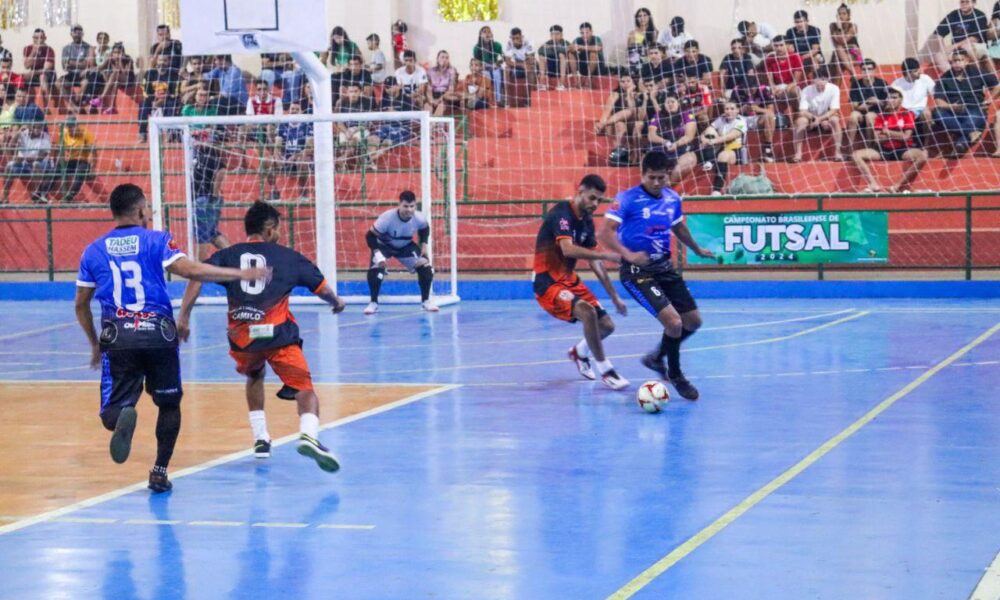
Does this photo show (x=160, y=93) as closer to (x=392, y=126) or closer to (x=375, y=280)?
(x=392, y=126)

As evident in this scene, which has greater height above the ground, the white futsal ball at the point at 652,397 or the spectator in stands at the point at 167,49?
the spectator in stands at the point at 167,49

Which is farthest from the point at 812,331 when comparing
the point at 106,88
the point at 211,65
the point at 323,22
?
the point at 106,88

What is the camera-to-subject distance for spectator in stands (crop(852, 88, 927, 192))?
24.7 metres

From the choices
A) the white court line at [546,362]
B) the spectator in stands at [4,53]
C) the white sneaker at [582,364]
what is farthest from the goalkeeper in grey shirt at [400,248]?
the spectator in stands at [4,53]

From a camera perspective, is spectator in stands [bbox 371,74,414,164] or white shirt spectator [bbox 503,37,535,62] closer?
spectator in stands [bbox 371,74,414,164]

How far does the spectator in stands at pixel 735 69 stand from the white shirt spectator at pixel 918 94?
2614mm

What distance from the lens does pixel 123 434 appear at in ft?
29.5

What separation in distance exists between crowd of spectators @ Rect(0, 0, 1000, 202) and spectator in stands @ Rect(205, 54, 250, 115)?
0.03 m

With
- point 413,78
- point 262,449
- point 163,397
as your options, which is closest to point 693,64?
point 413,78

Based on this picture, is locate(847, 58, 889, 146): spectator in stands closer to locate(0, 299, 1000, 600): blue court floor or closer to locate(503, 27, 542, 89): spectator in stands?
locate(503, 27, 542, 89): spectator in stands

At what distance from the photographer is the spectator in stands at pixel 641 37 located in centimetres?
2812

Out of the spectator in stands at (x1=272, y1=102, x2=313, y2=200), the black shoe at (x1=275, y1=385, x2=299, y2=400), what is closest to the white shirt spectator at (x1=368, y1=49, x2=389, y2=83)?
the spectator in stands at (x1=272, y1=102, x2=313, y2=200)

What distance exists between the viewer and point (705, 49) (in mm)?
29359

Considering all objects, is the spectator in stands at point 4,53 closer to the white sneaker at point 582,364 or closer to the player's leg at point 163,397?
the white sneaker at point 582,364
